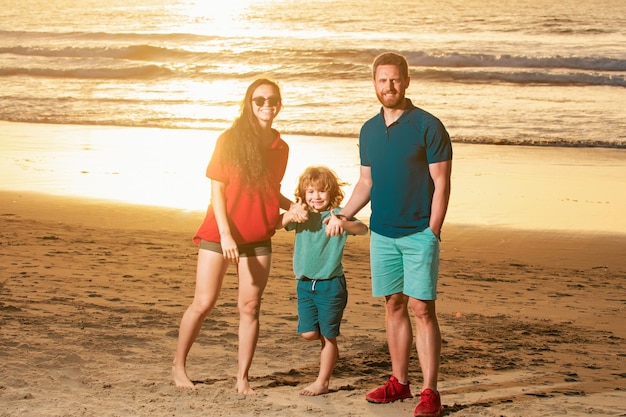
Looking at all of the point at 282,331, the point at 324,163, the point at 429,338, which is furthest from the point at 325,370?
the point at 324,163

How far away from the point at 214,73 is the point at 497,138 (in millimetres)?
15251

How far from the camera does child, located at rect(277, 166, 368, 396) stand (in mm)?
5027

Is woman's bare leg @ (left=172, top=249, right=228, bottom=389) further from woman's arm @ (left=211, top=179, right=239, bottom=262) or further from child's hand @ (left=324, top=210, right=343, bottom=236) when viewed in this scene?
child's hand @ (left=324, top=210, right=343, bottom=236)

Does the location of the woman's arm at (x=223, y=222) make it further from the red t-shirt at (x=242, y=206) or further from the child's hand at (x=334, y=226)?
the child's hand at (x=334, y=226)

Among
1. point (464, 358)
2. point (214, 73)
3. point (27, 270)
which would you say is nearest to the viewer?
point (464, 358)

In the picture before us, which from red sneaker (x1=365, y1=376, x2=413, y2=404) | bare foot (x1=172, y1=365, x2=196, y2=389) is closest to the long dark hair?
bare foot (x1=172, y1=365, x2=196, y2=389)

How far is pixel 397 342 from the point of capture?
495 centimetres

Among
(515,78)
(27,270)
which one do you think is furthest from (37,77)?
(27,270)

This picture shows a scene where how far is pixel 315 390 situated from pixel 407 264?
0.87 m

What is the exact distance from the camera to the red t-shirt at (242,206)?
491cm

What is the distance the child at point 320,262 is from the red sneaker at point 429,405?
58 centimetres

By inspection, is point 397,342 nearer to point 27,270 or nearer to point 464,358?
point 464,358

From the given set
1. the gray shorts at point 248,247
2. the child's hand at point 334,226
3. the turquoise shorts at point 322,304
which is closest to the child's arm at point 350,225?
the child's hand at point 334,226

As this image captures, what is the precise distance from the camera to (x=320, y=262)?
5055mm
